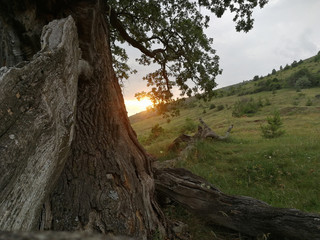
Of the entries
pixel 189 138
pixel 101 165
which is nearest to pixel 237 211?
pixel 101 165

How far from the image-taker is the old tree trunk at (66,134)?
1.90 m

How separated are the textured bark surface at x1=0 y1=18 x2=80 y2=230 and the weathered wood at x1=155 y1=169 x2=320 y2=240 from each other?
2818mm

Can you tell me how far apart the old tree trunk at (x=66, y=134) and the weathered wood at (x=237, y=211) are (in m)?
0.70

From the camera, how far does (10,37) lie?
434 centimetres

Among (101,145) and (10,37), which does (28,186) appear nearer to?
(101,145)

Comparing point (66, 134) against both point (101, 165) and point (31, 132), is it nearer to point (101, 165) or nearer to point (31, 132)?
point (31, 132)

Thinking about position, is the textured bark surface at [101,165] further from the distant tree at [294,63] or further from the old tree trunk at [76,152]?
the distant tree at [294,63]

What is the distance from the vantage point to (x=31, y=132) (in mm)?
1977

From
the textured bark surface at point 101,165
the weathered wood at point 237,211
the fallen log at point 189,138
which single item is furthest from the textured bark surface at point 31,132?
the fallen log at point 189,138

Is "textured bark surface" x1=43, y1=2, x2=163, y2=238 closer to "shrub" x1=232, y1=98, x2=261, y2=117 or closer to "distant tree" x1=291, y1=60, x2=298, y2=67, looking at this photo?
"shrub" x1=232, y1=98, x2=261, y2=117

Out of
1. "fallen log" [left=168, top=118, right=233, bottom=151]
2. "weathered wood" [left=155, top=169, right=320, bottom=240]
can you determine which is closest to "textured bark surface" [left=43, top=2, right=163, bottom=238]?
"weathered wood" [left=155, top=169, right=320, bottom=240]

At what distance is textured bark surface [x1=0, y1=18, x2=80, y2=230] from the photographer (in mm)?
1775

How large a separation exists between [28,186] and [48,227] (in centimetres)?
133

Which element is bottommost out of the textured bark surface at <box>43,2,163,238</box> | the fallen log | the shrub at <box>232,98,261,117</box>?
the shrub at <box>232,98,261,117</box>
